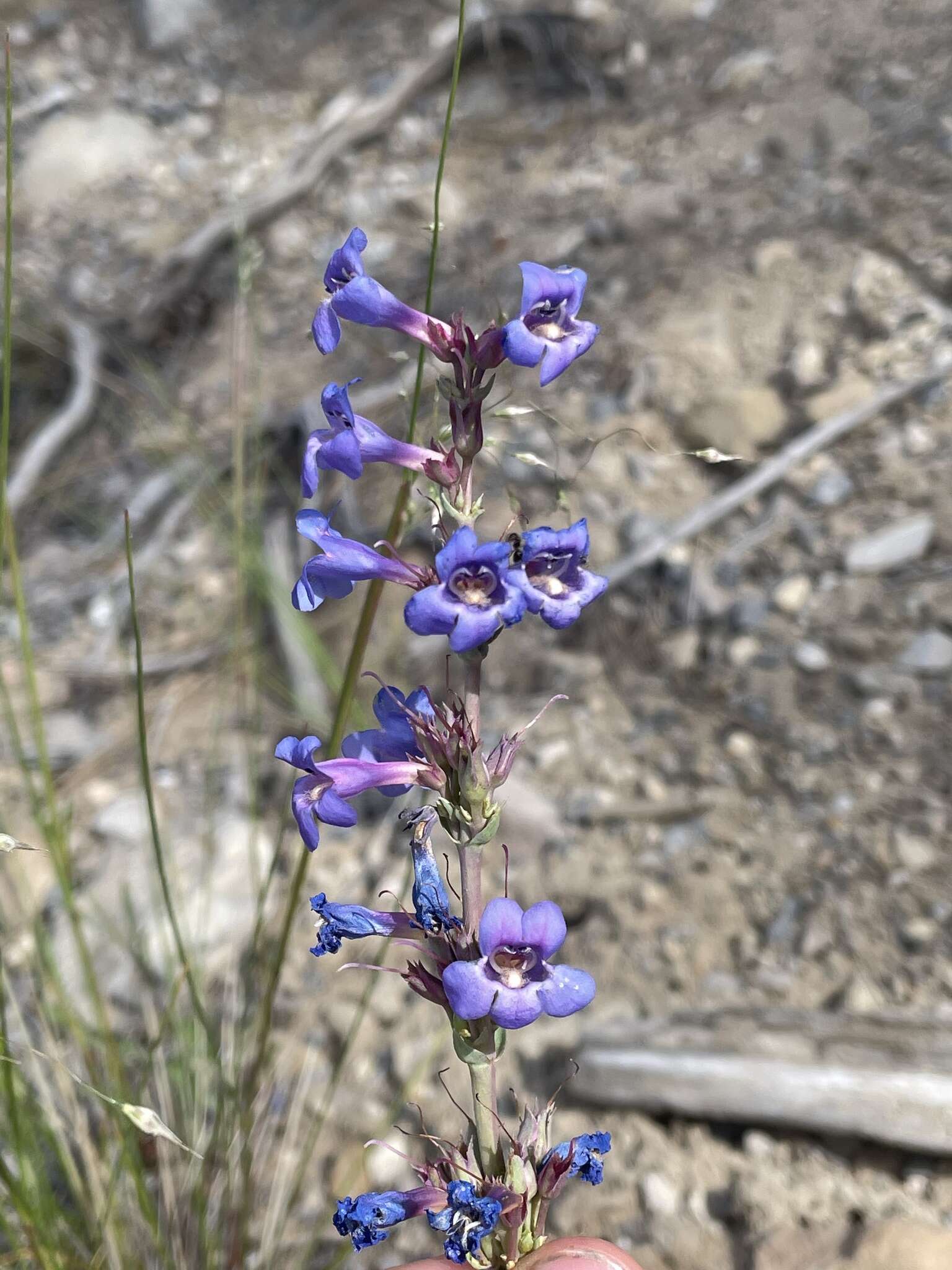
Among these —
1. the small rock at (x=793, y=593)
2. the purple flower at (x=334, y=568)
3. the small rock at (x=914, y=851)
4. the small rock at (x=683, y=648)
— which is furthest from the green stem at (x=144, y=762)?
the small rock at (x=793, y=593)

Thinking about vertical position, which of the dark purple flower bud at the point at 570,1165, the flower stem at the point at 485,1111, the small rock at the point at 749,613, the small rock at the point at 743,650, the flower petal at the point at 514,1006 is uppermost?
the small rock at the point at 749,613

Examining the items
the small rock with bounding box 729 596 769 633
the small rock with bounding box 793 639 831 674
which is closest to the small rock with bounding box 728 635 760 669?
the small rock with bounding box 729 596 769 633

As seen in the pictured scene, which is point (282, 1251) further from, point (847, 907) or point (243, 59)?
point (243, 59)

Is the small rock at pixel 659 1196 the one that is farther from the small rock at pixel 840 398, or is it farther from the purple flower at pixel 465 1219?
the small rock at pixel 840 398

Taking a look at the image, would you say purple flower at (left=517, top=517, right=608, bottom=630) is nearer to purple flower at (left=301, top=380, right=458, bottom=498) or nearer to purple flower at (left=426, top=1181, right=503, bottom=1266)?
purple flower at (left=301, top=380, right=458, bottom=498)

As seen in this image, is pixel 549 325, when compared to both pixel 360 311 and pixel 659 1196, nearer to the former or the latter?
pixel 360 311

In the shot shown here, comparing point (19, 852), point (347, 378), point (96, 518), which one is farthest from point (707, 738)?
point (96, 518)
